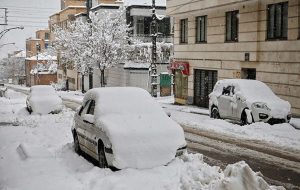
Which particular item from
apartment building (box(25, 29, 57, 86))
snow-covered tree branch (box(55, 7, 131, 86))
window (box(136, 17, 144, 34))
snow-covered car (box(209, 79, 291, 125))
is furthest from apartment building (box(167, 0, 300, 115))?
apartment building (box(25, 29, 57, 86))

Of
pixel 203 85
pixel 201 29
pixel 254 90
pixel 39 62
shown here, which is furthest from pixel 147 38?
pixel 39 62

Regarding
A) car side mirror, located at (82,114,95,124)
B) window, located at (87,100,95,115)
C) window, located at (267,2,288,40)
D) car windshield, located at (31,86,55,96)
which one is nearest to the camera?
car side mirror, located at (82,114,95,124)

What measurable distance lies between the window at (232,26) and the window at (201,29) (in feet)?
9.28

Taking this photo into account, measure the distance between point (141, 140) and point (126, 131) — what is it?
39 cm

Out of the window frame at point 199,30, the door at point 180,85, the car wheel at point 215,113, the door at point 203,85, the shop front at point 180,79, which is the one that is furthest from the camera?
the door at point 180,85

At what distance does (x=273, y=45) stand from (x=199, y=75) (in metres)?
8.34

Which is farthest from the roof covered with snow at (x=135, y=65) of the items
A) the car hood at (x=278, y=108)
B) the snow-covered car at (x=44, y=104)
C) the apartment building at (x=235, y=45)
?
the car hood at (x=278, y=108)

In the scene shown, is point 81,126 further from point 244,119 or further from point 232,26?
point 232,26

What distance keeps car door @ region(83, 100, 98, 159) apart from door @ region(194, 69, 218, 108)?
16.5m

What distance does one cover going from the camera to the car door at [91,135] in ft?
31.4

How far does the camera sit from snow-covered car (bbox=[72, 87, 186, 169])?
27.7 feet

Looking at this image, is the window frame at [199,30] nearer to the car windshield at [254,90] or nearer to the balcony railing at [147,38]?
the car windshield at [254,90]

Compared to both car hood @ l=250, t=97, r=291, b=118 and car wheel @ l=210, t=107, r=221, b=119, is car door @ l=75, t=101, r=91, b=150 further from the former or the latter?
car wheel @ l=210, t=107, r=221, b=119

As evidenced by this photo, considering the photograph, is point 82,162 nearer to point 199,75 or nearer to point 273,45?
point 273,45
